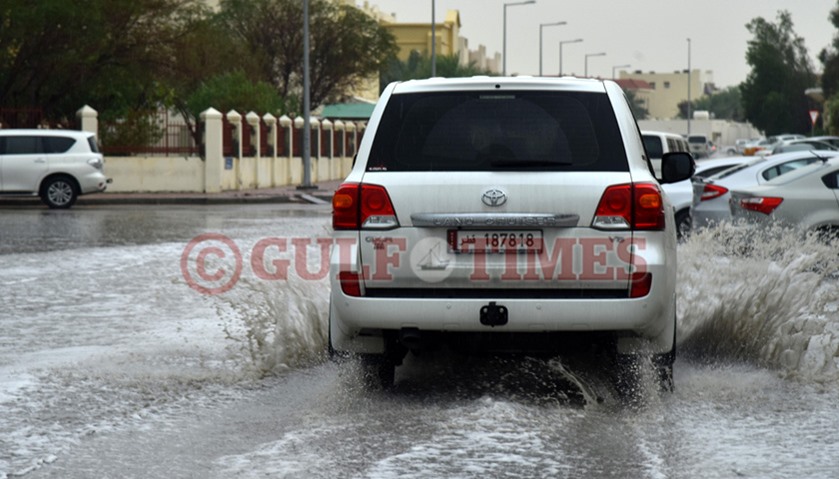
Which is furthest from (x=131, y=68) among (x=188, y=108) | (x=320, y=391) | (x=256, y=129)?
(x=320, y=391)

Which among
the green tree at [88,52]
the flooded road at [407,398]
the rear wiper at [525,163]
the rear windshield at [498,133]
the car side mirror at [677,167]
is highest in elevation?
the green tree at [88,52]

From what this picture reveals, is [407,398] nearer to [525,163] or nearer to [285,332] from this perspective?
[525,163]

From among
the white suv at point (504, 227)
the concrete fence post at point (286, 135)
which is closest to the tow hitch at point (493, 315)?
the white suv at point (504, 227)

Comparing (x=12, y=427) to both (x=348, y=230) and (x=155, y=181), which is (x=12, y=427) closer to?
(x=348, y=230)

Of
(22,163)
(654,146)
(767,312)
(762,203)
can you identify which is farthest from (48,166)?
(767,312)

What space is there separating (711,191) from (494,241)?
1260 centimetres

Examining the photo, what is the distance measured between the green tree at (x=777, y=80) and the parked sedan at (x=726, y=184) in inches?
4273

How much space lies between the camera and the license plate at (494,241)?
714 cm

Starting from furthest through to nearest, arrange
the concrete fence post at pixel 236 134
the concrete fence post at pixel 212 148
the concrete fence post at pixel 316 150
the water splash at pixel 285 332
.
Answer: the concrete fence post at pixel 316 150
the concrete fence post at pixel 236 134
the concrete fence post at pixel 212 148
the water splash at pixel 285 332

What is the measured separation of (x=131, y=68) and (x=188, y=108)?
10.3m

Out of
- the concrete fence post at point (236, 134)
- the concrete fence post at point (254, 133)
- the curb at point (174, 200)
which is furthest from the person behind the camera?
the concrete fence post at point (254, 133)

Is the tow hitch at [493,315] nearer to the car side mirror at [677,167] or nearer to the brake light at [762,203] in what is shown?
the car side mirror at [677,167]

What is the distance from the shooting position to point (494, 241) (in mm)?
7156

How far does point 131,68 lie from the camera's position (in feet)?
147
